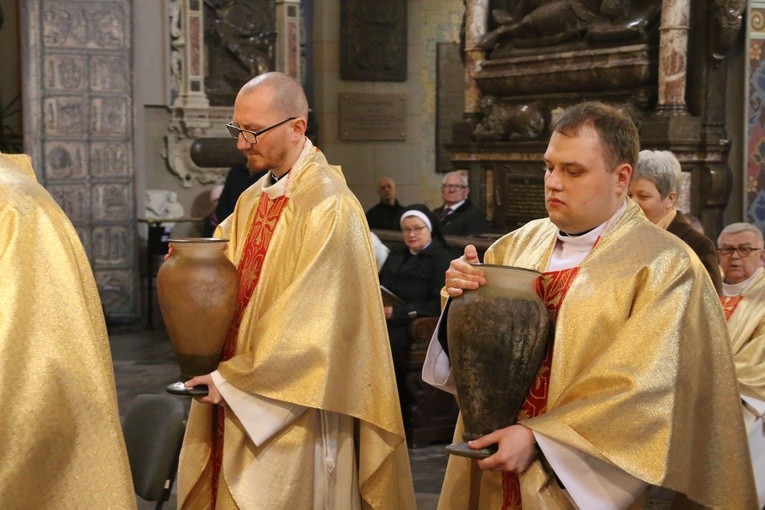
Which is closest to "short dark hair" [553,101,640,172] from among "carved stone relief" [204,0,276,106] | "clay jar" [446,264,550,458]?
"clay jar" [446,264,550,458]

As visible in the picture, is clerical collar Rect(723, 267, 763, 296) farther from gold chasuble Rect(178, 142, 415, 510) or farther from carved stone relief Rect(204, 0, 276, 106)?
carved stone relief Rect(204, 0, 276, 106)

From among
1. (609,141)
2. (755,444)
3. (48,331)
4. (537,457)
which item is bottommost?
(755,444)

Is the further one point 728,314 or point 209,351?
point 728,314

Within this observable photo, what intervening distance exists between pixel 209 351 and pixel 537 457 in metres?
1.19

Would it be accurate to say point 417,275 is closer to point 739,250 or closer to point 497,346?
point 739,250

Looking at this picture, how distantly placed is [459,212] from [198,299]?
560 cm

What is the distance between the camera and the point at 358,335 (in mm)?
3629

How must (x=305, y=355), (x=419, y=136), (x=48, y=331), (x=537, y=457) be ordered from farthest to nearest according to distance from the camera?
1. (x=419, y=136)
2. (x=305, y=355)
3. (x=537, y=457)
4. (x=48, y=331)

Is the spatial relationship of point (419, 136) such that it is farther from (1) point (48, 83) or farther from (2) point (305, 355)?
(2) point (305, 355)

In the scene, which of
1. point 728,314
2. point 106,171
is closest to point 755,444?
point 728,314

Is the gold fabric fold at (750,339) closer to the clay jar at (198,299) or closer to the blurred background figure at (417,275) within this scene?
the clay jar at (198,299)

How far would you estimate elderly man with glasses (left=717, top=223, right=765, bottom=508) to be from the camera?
175 inches

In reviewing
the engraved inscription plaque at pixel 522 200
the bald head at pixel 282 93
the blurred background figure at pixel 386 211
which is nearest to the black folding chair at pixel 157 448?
the bald head at pixel 282 93

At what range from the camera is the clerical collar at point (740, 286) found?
15.6ft
